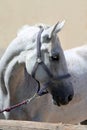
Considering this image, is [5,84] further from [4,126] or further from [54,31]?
[4,126]

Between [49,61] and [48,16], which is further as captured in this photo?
[48,16]

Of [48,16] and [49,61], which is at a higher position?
[48,16]

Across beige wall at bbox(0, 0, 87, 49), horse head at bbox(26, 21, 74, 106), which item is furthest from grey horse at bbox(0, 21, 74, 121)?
beige wall at bbox(0, 0, 87, 49)

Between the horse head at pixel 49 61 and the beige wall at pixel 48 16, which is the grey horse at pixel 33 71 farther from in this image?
the beige wall at pixel 48 16

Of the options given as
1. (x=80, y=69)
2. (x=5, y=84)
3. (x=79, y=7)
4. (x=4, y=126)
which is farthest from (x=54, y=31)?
(x=79, y=7)

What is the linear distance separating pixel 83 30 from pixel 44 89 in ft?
9.63

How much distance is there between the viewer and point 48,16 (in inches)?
245

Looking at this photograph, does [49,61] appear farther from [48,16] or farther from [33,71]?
[48,16]

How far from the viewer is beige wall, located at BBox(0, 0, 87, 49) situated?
20.2 ft

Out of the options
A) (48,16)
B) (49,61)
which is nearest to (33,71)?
(49,61)

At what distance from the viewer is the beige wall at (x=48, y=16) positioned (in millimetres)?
6148

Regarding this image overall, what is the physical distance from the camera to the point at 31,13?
6.27 metres

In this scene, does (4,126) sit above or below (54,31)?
below

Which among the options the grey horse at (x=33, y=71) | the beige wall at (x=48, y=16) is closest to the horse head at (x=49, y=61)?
the grey horse at (x=33, y=71)
